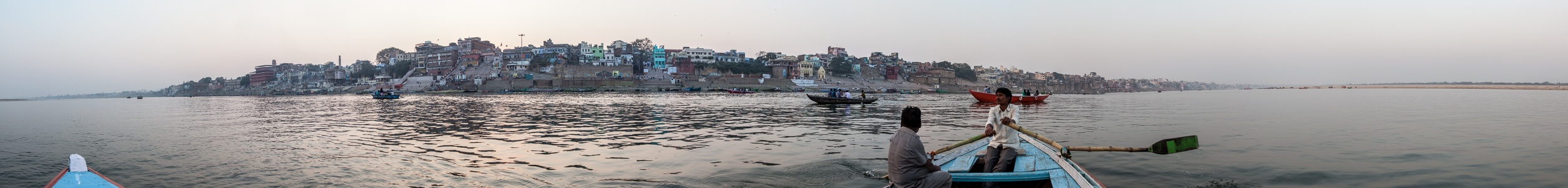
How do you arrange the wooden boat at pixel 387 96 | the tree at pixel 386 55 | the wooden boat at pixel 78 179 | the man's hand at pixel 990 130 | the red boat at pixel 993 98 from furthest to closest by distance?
the tree at pixel 386 55 < the wooden boat at pixel 387 96 < the red boat at pixel 993 98 < the man's hand at pixel 990 130 < the wooden boat at pixel 78 179

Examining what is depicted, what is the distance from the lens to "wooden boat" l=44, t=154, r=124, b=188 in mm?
4742

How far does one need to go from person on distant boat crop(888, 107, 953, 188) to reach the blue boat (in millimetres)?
778

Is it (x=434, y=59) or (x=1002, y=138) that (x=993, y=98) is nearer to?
(x=1002, y=138)

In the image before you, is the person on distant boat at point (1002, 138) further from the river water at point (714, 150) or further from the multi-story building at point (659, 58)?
the multi-story building at point (659, 58)

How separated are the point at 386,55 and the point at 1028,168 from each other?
14758 cm

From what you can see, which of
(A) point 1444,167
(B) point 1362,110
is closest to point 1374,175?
(A) point 1444,167

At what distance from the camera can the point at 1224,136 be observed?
14.4 m

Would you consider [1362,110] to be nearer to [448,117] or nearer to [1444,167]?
[1444,167]

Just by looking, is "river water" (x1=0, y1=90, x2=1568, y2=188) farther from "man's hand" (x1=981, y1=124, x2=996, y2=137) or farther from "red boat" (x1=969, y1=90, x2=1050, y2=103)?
"red boat" (x1=969, y1=90, x2=1050, y2=103)

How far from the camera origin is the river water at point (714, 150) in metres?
8.07

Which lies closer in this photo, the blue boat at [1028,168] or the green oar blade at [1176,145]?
the blue boat at [1028,168]

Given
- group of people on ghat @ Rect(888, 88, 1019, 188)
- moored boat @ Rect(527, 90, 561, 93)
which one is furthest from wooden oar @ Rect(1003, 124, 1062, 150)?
moored boat @ Rect(527, 90, 561, 93)

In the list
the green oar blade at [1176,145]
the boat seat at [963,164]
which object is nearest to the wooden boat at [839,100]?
the boat seat at [963,164]

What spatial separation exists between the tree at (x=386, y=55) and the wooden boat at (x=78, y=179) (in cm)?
13821
